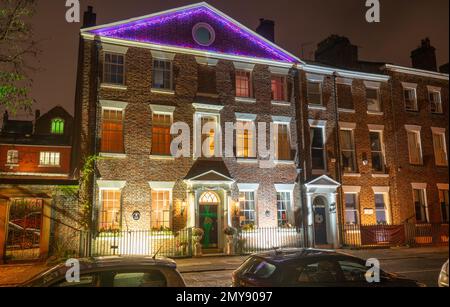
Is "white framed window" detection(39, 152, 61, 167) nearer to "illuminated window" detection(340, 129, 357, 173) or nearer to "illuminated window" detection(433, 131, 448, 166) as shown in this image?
"illuminated window" detection(340, 129, 357, 173)

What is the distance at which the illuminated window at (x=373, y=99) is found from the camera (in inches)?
980

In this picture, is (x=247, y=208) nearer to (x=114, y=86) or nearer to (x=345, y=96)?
(x=114, y=86)

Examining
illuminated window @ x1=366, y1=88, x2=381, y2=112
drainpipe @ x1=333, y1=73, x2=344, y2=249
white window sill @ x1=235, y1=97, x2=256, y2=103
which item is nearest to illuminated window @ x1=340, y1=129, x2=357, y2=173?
drainpipe @ x1=333, y1=73, x2=344, y2=249

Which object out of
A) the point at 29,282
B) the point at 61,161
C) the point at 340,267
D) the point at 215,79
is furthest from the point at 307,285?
the point at 61,161

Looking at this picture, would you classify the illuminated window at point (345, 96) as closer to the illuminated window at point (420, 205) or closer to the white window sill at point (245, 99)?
the white window sill at point (245, 99)

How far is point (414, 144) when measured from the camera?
25.6 m

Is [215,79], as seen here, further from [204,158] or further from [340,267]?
[340,267]

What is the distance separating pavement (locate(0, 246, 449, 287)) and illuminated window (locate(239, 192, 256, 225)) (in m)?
2.52

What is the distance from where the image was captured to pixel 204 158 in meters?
20.2

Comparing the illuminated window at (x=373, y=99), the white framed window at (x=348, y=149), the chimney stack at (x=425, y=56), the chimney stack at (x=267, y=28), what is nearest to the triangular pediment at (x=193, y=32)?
the chimney stack at (x=267, y=28)

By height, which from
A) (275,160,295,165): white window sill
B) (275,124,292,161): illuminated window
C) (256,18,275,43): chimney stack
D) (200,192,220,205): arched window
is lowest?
(200,192,220,205): arched window

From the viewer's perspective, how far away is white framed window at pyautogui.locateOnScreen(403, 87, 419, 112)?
2584cm

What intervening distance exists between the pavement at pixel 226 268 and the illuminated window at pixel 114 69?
9184 millimetres

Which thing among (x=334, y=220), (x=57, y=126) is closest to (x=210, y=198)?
(x=334, y=220)
